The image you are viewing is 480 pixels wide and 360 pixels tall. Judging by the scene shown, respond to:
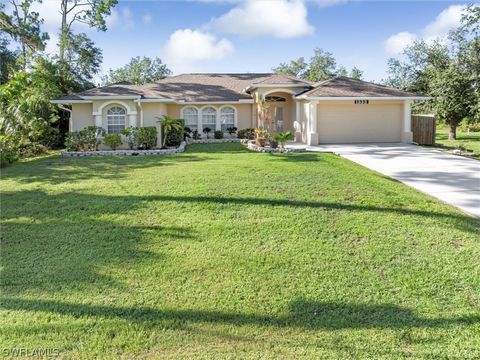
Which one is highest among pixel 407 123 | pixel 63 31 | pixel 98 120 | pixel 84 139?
pixel 63 31

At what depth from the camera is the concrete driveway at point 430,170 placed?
9.11m

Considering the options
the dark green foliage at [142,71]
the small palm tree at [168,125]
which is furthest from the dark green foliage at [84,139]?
the dark green foliage at [142,71]

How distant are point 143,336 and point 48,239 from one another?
3352 millimetres

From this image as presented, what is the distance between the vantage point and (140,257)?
6.03m

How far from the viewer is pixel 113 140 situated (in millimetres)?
19828

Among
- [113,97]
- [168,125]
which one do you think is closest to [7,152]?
[113,97]

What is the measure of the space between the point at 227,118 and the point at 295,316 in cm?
2236

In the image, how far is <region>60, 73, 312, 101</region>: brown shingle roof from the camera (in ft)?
72.0

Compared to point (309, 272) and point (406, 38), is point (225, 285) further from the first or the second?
point (406, 38)

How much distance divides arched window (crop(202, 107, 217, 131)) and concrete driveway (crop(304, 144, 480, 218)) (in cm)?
972

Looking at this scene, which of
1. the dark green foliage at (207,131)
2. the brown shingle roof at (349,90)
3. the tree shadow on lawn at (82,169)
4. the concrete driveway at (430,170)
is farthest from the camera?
the dark green foliage at (207,131)

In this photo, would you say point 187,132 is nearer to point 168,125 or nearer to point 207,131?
point 207,131

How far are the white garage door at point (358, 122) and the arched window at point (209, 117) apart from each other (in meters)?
7.33

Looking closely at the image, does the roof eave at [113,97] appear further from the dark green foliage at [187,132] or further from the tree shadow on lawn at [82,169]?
the tree shadow on lawn at [82,169]
